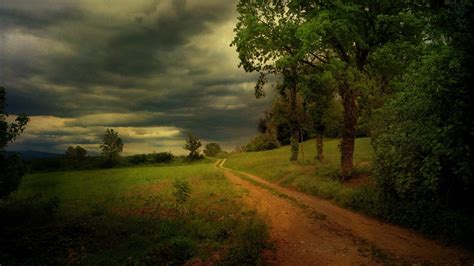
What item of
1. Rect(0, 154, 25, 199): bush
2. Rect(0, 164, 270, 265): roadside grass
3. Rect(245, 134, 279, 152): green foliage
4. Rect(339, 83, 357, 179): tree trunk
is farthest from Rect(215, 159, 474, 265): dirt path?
Rect(245, 134, 279, 152): green foliage

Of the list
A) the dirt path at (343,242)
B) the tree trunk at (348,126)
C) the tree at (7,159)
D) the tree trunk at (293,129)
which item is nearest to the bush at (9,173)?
the tree at (7,159)

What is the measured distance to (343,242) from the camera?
13.1 metres

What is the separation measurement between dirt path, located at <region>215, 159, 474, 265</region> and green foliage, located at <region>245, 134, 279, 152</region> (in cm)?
7775

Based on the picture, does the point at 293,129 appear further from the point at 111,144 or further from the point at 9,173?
the point at 111,144

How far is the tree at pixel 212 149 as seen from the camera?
14725 cm

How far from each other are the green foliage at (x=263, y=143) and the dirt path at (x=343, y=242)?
77.8m

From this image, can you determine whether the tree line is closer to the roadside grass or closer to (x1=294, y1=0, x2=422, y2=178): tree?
(x1=294, y1=0, x2=422, y2=178): tree

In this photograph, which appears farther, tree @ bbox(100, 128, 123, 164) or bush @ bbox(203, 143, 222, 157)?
bush @ bbox(203, 143, 222, 157)

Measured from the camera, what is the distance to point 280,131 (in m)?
99.4

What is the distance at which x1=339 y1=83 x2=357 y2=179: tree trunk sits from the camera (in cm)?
2614

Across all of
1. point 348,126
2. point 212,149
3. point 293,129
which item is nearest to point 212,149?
point 212,149

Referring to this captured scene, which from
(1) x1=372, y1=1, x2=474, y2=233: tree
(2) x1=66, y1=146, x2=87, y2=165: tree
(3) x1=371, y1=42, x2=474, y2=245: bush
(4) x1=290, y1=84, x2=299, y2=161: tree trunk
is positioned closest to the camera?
(1) x1=372, y1=1, x2=474, y2=233: tree

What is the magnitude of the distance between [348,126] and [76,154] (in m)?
86.0

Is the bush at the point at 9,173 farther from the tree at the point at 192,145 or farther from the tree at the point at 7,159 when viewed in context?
the tree at the point at 192,145
